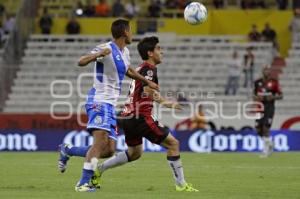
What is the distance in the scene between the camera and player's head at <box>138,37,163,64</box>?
15.0m

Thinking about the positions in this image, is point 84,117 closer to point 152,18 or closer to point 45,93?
point 45,93

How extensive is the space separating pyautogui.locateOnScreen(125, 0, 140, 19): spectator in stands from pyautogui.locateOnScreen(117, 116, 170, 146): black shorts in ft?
78.3

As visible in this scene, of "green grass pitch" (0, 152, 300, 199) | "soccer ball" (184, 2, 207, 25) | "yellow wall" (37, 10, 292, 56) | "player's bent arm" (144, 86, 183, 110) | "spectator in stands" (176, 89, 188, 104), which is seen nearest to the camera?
"green grass pitch" (0, 152, 300, 199)

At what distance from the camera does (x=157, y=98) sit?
Result: 14609 mm

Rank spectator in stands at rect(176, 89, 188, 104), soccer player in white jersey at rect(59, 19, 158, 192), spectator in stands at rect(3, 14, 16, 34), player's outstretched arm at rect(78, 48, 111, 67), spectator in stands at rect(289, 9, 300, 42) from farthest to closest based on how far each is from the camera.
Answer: spectator in stands at rect(3, 14, 16, 34)
spectator in stands at rect(289, 9, 300, 42)
spectator in stands at rect(176, 89, 188, 104)
soccer player in white jersey at rect(59, 19, 158, 192)
player's outstretched arm at rect(78, 48, 111, 67)

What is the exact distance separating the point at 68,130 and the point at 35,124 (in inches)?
84.8

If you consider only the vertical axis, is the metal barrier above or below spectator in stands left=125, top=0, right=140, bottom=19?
below

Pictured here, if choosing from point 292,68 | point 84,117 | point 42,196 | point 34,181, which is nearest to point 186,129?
point 84,117

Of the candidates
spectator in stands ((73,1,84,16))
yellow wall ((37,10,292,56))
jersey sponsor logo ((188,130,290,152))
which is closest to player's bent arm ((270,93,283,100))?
jersey sponsor logo ((188,130,290,152))

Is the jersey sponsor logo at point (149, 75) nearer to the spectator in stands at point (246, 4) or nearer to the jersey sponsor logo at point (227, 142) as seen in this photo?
the jersey sponsor logo at point (227, 142)

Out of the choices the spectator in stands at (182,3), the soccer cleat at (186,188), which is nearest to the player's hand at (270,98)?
the soccer cleat at (186,188)

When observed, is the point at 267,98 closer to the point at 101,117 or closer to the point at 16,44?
the point at 101,117

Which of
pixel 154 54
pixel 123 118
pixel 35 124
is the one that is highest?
pixel 154 54

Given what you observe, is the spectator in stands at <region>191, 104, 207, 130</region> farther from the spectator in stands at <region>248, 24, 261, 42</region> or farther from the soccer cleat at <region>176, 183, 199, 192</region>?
the soccer cleat at <region>176, 183, 199, 192</region>
